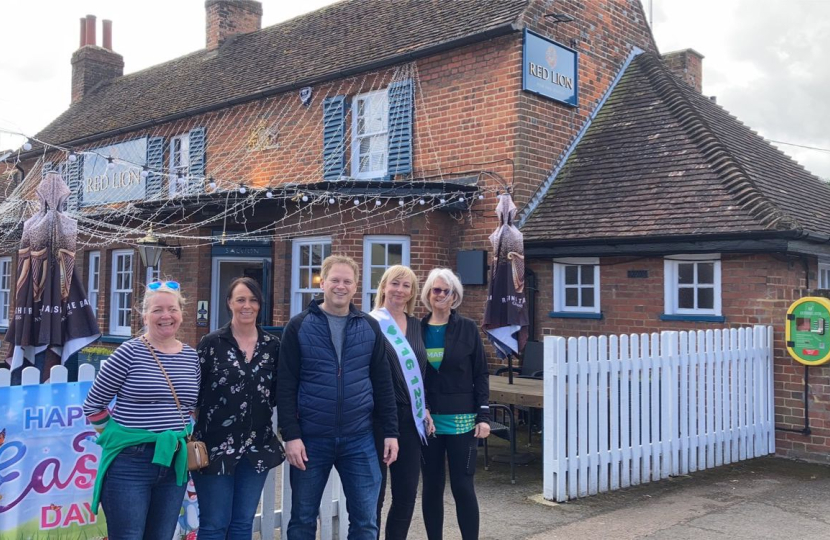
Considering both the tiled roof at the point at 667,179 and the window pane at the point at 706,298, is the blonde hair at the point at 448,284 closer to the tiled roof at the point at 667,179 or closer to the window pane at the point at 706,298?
the tiled roof at the point at 667,179

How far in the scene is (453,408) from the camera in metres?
4.36

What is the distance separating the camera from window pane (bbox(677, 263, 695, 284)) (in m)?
9.05

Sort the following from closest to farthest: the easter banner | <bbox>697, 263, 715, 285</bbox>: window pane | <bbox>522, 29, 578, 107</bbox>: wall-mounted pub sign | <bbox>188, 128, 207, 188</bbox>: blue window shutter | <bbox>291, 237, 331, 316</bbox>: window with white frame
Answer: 1. the easter banner
2. <bbox>697, 263, 715, 285</bbox>: window pane
3. <bbox>522, 29, 578, 107</bbox>: wall-mounted pub sign
4. <bbox>291, 237, 331, 316</bbox>: window with white frame
5. <bbox>188, 128, 207, 188</bbox>: blue window shutter

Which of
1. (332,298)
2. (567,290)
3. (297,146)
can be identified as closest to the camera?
(332,298)

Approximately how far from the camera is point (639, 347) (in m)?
6.95

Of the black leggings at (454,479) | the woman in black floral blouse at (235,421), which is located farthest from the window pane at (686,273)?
the woman in black floral blouse at (235,421)

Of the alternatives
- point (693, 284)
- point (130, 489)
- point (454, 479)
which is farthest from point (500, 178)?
point (130, 489)

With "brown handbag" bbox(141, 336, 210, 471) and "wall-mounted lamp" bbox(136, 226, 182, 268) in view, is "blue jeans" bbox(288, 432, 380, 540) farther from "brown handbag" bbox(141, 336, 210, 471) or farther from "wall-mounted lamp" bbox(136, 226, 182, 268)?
"wall-mounted lamp" bbox(136, 226, 182, 268)

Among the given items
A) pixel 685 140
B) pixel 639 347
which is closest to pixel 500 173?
pixel 685 140

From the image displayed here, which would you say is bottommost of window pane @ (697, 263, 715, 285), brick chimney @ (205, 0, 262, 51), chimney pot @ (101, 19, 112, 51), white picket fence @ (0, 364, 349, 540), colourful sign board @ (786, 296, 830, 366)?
white picket fence @ (0, 364, 349, 540)

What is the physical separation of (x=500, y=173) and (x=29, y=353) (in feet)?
21.4

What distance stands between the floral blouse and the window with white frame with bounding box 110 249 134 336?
1264cm

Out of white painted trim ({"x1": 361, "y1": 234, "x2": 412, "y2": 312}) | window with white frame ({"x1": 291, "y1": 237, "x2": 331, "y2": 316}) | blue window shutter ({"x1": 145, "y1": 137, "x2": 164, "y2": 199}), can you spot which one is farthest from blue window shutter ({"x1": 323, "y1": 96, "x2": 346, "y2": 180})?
blue window shutter ({"x1": 145, "y1": 137, "x2": 164, "y2": 199})

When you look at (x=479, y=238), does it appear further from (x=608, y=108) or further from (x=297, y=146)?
(x=297, y=146)
